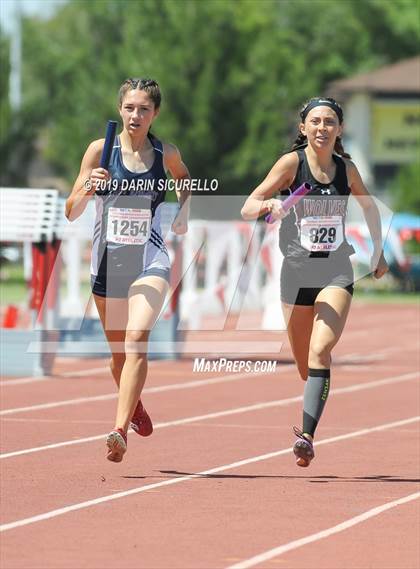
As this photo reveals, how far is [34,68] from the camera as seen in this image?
96.3 meters

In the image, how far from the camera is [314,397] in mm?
10484

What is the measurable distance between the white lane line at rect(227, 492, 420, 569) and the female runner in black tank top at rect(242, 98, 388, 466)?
3.17 ft

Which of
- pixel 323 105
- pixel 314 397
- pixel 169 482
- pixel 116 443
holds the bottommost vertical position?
pixel 169 482

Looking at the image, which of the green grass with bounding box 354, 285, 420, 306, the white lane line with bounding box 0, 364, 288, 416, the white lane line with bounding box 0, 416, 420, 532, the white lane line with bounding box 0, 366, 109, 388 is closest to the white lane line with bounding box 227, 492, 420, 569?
the white lane line with bounding box 0, 416, 420, 532

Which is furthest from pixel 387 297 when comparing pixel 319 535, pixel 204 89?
pixel 319 535

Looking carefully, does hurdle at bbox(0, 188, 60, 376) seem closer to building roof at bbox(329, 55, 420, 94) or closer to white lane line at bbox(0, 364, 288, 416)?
white lane line at bbox(0, 364, 288, 416)

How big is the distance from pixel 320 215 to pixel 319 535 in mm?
2703

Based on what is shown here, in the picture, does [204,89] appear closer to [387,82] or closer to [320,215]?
[387,82]

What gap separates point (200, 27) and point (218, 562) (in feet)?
185

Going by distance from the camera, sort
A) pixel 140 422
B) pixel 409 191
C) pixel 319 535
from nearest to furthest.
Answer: pixel 319 535 → pixel 140 422 → pixel 409 191

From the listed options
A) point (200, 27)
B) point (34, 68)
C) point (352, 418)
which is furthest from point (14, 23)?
point (352, 418)

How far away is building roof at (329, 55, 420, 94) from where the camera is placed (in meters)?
81.1

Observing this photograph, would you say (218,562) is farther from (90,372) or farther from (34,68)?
(34,68)

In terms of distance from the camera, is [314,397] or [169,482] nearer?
[169,482]
